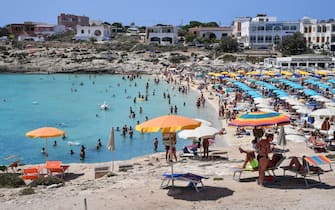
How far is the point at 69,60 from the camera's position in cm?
7906

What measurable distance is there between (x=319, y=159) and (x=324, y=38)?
74134mm

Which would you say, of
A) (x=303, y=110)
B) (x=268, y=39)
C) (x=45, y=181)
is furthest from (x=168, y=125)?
(x=268, y=39)

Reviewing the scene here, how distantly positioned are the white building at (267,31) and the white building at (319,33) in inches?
110

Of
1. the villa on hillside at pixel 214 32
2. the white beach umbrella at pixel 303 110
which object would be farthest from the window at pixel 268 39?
the white beach umbrella at pixel 303 110

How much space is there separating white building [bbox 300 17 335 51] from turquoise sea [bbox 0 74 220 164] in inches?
1320

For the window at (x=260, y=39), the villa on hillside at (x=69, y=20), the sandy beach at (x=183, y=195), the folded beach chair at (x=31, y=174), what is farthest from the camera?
the villa on hillside at (x=69, y=20)

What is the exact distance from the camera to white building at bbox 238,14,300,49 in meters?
80.3

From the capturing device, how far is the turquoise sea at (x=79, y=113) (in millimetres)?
21672

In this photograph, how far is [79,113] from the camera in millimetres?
34656

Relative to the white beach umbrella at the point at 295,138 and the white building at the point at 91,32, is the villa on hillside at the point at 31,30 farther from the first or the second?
the white beach umbrella at the point at 295,138

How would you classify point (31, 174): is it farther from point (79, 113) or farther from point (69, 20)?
point (69, 20)

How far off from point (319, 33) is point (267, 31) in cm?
910

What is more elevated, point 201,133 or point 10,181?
point 201,133

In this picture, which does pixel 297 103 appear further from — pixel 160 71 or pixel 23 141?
pixel 160 71
